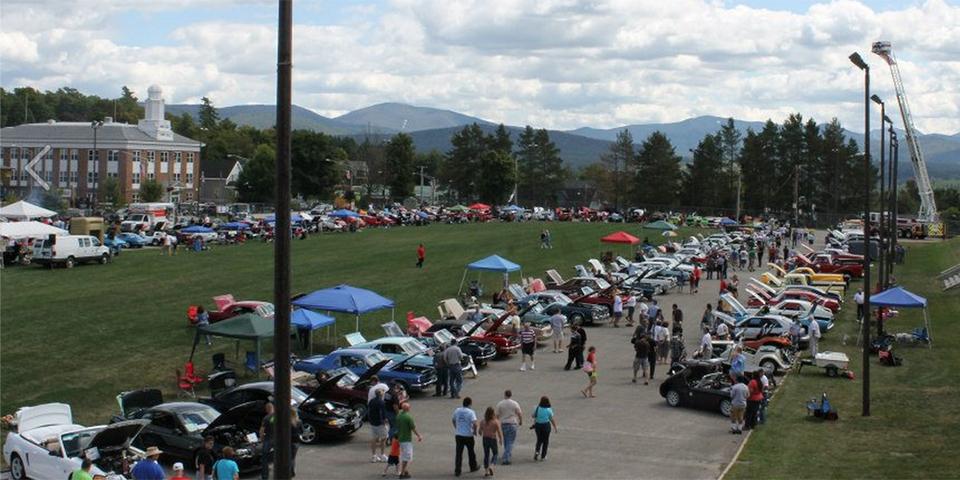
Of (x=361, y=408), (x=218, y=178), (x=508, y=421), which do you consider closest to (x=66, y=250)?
(x=361, y=408)

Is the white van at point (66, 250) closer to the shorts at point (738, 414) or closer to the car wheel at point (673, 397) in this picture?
the car wheel at point (673, 397)

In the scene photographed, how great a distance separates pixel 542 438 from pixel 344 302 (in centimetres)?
1217

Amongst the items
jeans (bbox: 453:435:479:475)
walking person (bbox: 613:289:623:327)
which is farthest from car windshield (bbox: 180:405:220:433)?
walking person (bbox: 613:289:623:327)

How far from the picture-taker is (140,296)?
3994 cm

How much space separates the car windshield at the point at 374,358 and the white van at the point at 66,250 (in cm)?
2845

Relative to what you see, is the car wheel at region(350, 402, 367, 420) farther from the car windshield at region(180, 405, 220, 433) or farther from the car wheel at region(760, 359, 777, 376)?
the car wheel at region(760, 359, 777, 376)

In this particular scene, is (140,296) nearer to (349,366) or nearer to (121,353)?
(121,353)

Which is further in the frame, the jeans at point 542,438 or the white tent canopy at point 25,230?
the white tent canopy at point 25,230

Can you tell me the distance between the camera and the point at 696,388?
23.7 meters

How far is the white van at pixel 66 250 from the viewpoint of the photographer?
158 feet

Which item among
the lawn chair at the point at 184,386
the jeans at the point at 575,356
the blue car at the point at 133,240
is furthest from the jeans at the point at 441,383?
the blue car at the point at 133,240

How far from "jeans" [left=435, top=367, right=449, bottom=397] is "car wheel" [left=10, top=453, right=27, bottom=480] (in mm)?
9528

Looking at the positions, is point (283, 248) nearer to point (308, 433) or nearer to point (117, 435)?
point (117, 435)

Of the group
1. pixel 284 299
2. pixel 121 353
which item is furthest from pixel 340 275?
pixel 284 299
